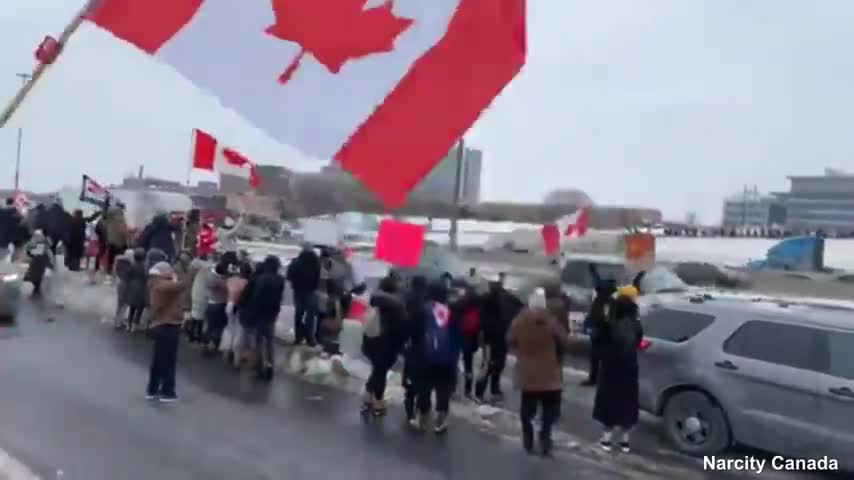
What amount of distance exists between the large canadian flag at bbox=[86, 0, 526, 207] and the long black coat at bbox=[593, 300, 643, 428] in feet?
13.3

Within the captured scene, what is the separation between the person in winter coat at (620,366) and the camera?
9.32 meters

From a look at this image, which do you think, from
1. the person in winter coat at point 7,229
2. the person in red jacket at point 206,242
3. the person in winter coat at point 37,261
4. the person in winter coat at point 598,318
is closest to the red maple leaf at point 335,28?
the person in winter coat at point 598,318

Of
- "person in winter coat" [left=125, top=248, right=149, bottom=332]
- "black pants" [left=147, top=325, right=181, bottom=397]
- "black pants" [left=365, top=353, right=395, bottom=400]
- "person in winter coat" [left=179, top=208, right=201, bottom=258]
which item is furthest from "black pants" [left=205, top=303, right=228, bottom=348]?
"person in winter coat" [left=179, top=208, right=201, bottom=258]

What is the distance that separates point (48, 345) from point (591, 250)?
14.6 metres

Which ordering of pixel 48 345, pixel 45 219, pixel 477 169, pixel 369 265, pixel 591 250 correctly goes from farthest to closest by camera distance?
pixel 477 169 → pixel 591 250 → pixel 45 219 → pixel 369 265 → pixel 48 345

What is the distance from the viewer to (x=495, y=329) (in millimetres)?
11352

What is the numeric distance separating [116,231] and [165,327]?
8.82 metres

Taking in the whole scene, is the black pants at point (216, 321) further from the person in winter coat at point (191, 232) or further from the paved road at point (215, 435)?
the person in winter coat at point (191, 232)

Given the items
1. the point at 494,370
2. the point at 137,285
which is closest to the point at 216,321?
the point at 137,285

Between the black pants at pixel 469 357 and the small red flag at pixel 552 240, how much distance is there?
261 inches

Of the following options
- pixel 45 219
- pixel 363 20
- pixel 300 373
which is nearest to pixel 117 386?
pixel 300 373

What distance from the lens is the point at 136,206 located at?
29438 mm

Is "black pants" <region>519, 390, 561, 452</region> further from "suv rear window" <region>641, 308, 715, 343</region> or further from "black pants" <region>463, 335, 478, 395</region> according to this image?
"black pants" <region>463, 335, 478, 395</region>

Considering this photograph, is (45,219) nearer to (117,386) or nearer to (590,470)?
(117,386)
